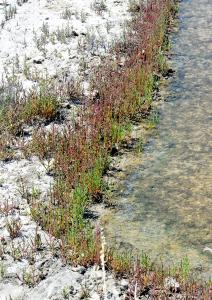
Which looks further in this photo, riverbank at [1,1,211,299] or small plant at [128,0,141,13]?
Result: small plant at [128,0,141,13]

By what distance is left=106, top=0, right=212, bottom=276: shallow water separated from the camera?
6.36 m

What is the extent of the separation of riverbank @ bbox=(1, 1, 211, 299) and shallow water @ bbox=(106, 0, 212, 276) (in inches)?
18.8

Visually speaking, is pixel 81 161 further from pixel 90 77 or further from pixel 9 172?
pixel 90 77

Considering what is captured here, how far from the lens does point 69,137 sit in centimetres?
838

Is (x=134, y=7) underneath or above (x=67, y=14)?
above

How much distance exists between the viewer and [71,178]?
294 inches

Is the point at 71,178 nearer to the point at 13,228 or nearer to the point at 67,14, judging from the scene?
the point at 13,228

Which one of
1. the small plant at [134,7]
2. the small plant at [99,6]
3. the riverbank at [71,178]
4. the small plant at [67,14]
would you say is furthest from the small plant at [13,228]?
the small plant at [134,7]

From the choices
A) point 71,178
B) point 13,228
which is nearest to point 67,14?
point 71,178

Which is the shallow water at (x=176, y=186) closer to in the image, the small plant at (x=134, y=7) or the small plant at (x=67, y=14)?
the small plant at (x=67, y=14)

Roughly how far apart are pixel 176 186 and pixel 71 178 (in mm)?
1593

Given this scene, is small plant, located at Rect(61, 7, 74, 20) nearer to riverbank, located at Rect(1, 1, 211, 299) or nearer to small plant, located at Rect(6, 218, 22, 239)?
riverbank, located at Rect(1, 1, 211, 299)

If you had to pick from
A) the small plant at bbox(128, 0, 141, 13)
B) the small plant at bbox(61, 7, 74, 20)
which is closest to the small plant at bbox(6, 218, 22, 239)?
the small plant at bbox(61, 7, 74, 20)

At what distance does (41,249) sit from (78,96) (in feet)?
15.6
